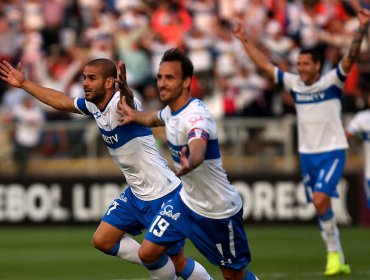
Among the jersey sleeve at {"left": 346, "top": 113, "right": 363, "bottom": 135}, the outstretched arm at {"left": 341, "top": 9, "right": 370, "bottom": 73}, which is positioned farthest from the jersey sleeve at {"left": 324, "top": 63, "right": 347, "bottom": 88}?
the jersey sleeve at {"left": 346, "top": 113, "right": 363, "bottom": 135}

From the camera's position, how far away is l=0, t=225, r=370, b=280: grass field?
13023 mm

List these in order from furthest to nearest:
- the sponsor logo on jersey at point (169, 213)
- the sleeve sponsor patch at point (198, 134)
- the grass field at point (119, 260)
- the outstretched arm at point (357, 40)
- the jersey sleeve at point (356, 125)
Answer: the jersey sleeve at point (356, 125) < the grass field at point (119, 260) < the outstretched arm at point (357, 40) < the sponsor logo on jersey at point (169, 213) < the sleeve sponsor patch at point (198, 134)

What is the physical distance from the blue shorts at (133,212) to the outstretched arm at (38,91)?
1.09m

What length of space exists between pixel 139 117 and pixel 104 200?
11908 millimetres

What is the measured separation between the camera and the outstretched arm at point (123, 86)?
9481 millimetres

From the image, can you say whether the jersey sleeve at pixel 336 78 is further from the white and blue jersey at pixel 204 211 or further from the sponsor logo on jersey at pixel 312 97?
the white and blue jersey at pixel 204 211

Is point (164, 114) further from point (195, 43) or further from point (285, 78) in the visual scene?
point (195, 43)

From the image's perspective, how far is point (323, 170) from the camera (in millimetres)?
13148

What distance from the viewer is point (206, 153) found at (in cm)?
895

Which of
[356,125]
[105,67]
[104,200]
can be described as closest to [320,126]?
[356,125]

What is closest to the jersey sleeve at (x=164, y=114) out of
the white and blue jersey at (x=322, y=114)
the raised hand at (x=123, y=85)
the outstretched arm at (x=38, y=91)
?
the raised hand at (x=123, y=85)

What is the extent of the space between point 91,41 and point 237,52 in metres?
3.45

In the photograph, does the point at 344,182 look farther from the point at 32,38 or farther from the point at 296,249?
the point at 32,38

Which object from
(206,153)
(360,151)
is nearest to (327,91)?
(206,153)
